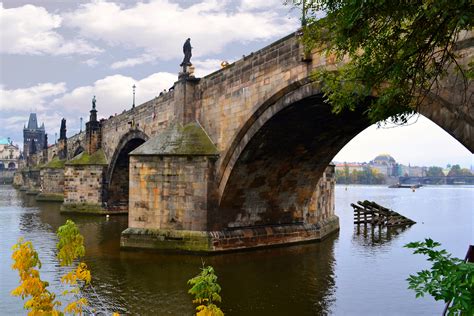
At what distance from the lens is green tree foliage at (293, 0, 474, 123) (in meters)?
4.73

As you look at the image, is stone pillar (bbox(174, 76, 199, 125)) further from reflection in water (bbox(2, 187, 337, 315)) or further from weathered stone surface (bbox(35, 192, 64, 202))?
weathered stone surface (bbox(35, 192, 64, 202))

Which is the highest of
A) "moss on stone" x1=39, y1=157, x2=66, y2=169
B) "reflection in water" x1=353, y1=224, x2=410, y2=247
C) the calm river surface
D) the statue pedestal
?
the statue pedestal

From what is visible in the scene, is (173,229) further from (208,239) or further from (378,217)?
(378,217)

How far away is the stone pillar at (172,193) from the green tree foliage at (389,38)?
12112 mm

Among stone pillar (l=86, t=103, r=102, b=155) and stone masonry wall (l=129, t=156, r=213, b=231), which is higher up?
stone pillar (l=86, t=103, r=102, b=155)

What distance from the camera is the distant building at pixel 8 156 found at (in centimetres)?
16200

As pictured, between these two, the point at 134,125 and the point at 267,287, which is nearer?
the point at 267,287

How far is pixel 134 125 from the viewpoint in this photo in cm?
3044

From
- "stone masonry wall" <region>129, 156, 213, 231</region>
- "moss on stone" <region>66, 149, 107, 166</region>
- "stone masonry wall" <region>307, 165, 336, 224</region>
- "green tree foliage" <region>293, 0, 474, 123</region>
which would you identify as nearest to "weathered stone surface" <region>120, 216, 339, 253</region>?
"stone masonry wall" <region>129, 156, 213, 231</region>

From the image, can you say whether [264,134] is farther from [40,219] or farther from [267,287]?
[40,219]

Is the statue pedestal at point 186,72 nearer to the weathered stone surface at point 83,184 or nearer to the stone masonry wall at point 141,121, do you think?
the stone masonry wall at point 141,121

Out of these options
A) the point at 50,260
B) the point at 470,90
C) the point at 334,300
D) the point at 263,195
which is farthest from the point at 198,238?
the point at 470,90

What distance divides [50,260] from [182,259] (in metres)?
5.20

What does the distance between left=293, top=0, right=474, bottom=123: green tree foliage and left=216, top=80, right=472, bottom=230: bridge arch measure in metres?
7.31
